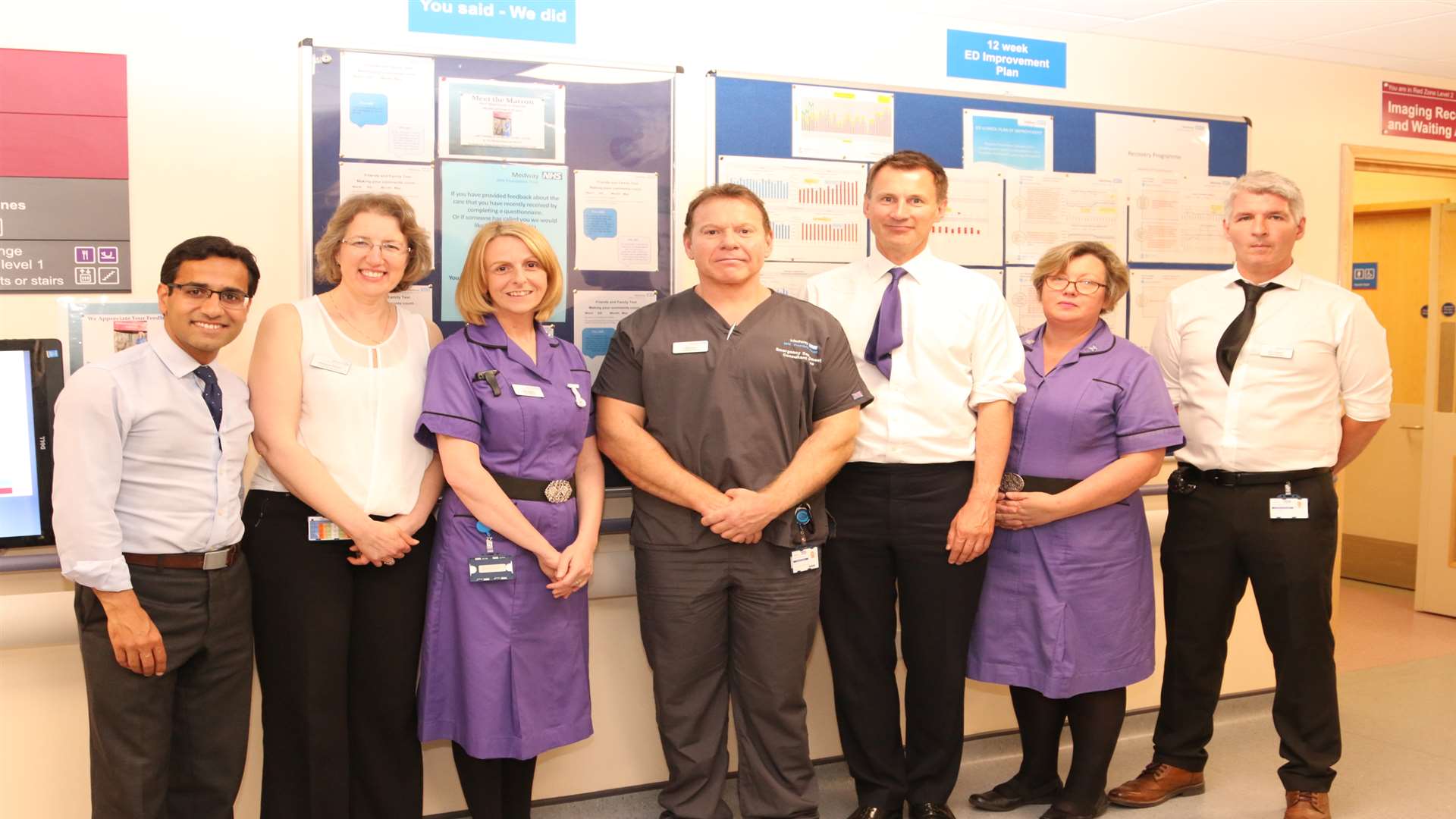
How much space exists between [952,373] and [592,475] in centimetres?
96

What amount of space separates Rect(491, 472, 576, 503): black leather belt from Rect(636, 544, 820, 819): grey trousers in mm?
280

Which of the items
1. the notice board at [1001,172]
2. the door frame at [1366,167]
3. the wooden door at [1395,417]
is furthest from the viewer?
the wooden door at [1395,417]

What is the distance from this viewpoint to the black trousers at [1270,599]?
9.61ft

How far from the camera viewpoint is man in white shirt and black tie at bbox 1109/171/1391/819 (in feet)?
9.65

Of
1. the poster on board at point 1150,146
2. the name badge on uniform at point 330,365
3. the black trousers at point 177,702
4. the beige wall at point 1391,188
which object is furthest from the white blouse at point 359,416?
the beige wall at point 1391,188

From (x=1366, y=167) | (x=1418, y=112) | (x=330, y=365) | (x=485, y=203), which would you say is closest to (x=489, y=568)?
(x=330, y=365)

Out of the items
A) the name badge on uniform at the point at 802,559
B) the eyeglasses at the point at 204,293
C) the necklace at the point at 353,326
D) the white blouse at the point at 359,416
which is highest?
the eyeglasses at the point at 204,293

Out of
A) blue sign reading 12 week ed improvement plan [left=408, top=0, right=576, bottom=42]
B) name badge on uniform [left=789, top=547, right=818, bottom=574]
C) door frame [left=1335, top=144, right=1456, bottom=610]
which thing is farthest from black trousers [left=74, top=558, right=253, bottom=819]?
door frame [left=1335, top=144, right=1456, bottom=610]

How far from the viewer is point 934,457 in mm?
2742

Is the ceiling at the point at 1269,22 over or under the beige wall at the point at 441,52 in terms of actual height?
over

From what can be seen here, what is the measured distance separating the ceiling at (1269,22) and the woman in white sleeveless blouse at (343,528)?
6.64ft

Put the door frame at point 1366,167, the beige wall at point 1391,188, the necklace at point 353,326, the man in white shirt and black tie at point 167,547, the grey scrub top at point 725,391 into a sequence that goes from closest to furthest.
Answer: the man in white shirt and black tie at point 167,547 → the necklace at point 353,326 → the grey scrub top at point 725,391 → the door frame at point 1366,167 → the beige wall at point 1391,188

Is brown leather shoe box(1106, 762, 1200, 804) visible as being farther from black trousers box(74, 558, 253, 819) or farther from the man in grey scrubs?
black trousers box(74, 558, 253, 819)

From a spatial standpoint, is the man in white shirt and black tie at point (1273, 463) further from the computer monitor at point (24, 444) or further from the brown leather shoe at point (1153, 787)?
the computer monitor at point (24, 444)
